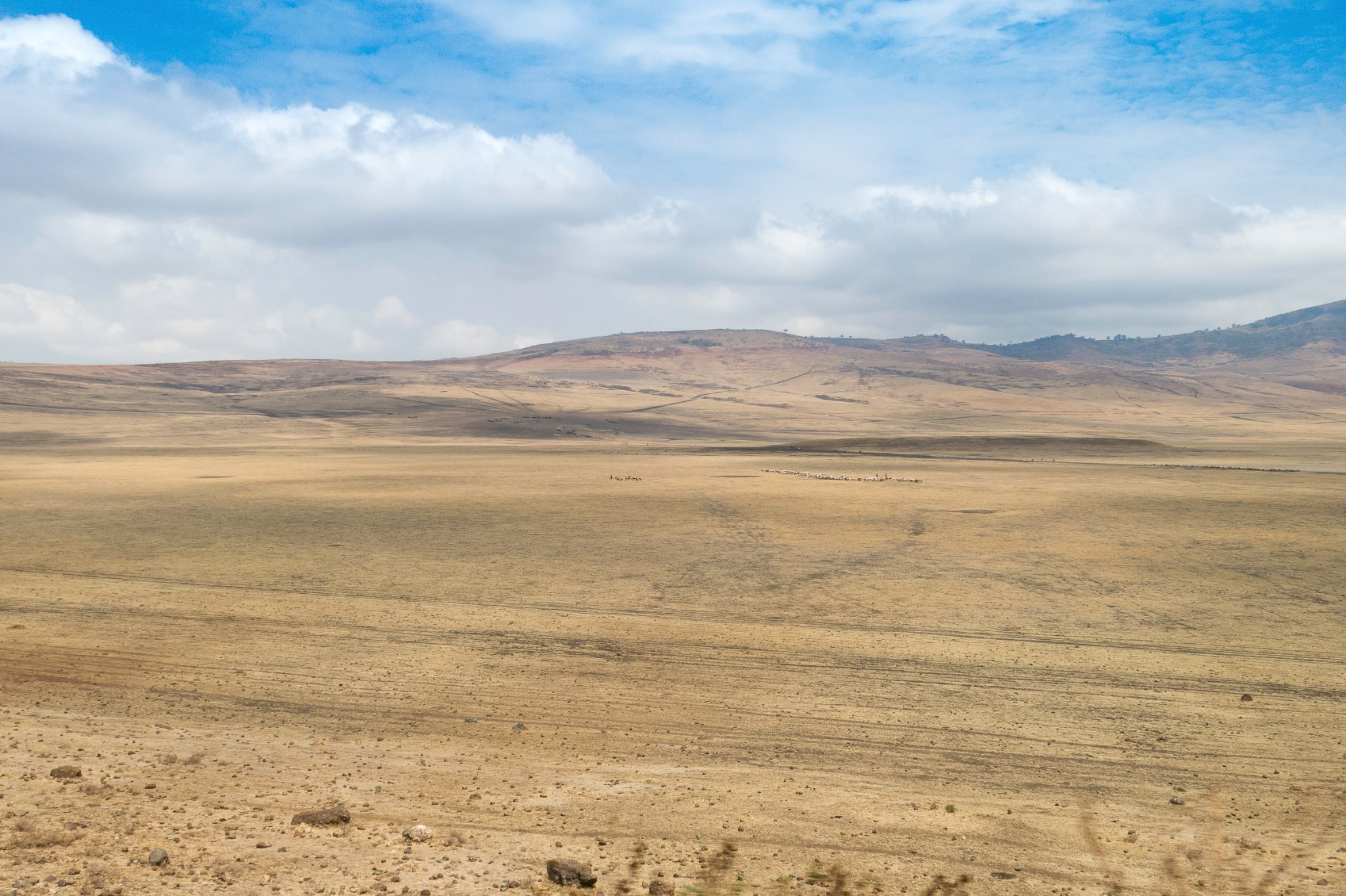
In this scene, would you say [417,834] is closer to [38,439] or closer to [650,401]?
[38,439]

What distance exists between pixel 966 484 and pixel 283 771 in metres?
28.1

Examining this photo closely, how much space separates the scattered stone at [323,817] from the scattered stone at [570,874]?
1858 millimetres

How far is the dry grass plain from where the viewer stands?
6703 millimetres

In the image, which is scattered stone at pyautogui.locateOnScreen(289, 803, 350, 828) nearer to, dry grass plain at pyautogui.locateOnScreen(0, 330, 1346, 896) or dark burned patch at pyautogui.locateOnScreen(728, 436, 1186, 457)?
dry grass plain at pyautogui.locateOnScreen(0, 330, 1346, 896)

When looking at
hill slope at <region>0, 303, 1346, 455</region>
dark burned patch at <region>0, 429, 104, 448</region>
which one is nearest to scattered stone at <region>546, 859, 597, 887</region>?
dark burned patch at <region>0, 429, 104, 448</region>

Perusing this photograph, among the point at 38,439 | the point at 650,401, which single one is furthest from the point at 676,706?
the point at 650,401

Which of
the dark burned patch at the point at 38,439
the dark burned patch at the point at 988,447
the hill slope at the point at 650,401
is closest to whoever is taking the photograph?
the dark burned patch at the point at 988,447

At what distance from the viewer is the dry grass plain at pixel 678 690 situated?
670 cm

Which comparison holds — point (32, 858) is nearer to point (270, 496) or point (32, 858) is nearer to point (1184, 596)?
point (1184, 596)

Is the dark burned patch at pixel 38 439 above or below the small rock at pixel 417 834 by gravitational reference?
above

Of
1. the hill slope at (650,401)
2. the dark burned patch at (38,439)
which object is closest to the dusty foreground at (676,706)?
the dark burned patch at (38,439)

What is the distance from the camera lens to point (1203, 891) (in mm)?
A: 6336

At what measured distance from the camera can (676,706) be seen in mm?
9891

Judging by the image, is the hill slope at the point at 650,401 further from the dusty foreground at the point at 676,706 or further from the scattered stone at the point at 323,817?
the scattered stone at the point at 323,817
